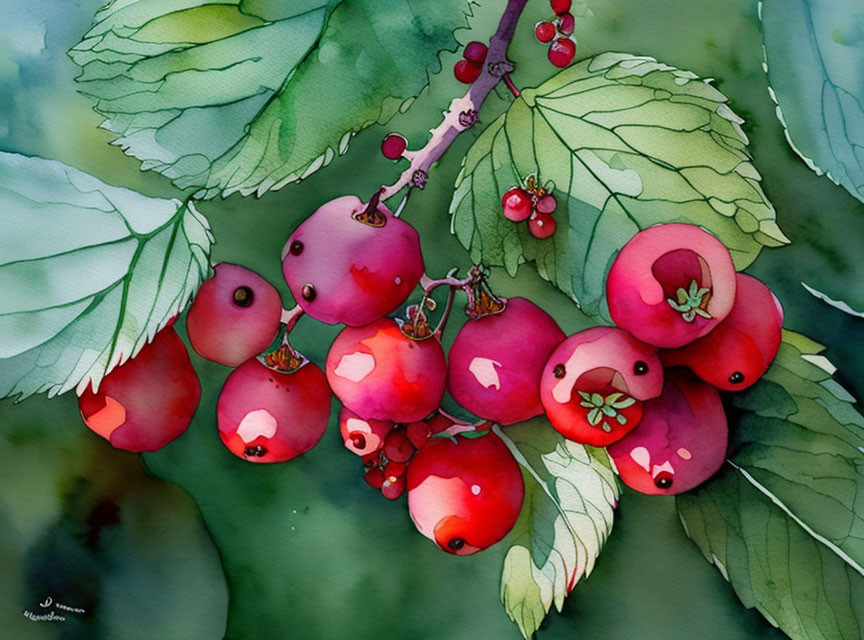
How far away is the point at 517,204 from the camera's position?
16.5 inches

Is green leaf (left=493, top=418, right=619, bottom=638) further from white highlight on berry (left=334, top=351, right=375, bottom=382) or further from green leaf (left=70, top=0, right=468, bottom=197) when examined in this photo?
green leaf (left=70, top=0, right=468, bottom=197)

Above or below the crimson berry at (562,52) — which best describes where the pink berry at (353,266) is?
below

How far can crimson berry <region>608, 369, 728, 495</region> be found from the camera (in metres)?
0.38

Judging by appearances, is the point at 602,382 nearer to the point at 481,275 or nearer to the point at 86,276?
the point at 481,275

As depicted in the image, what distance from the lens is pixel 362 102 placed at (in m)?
0.42

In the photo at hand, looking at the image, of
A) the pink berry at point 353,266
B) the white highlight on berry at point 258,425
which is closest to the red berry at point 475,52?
the pink berry at point 353,266

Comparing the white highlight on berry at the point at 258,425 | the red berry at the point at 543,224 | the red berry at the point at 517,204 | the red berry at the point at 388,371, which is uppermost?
the red berry at the point at 517,204

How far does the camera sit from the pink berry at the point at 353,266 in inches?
14.6

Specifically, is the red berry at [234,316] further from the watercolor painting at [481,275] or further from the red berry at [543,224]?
the red berry at [543,224]

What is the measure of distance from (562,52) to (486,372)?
0.59 ft

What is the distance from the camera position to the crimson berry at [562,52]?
0.44m

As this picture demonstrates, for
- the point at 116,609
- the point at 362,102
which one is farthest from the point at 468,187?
the point at 116,609

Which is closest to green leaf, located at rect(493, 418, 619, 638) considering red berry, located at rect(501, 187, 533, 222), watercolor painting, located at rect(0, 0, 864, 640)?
watercolor painting, located at rect(0, 0, 864, 640)

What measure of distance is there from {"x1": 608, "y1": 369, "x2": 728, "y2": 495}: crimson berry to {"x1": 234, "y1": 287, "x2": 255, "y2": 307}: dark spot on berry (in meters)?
0.19
